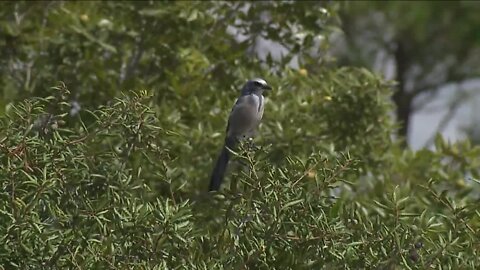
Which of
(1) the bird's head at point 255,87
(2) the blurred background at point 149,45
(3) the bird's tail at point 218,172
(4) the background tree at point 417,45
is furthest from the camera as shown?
(4) the background tree at point 417,45

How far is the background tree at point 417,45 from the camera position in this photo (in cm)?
1619

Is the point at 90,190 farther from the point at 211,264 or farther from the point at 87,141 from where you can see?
the point at 211,264

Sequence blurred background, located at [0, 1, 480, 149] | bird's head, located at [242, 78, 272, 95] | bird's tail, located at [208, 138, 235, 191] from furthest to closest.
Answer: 1. blurred background, located at [0, 1, 480, 149]
2. bird's head, located at [242, 78, 272, 95]
3. bird's tail, located at [208, 138, 235, 191]

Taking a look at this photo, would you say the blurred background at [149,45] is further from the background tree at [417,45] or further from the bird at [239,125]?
the background tree at [417,45]

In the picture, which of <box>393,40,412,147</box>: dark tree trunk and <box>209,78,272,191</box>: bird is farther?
<box>393,40,412,147</box>: dark tree trunk

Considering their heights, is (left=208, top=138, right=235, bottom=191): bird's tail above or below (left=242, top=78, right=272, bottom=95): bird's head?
below

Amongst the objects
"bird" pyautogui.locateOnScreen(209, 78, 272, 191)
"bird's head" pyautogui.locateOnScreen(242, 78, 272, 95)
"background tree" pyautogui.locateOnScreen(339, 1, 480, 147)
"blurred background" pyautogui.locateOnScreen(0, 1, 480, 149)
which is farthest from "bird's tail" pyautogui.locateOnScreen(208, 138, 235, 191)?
"background tree" pyautogui.locateOnScreen(339, 1, 480, 147)

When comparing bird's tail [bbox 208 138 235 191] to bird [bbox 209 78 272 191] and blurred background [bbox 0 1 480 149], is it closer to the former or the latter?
bird [bbox 209 78 272 191]

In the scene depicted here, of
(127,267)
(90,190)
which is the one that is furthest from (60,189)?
(127,267)

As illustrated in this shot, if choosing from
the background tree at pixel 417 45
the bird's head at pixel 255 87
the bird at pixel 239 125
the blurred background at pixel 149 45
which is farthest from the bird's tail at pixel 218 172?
the background tree at pixel 417 45

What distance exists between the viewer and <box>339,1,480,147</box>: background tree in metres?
16.2

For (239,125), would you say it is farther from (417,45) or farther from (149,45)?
(417,45)

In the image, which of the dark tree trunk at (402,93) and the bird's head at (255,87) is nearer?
the bird's head at (255,87)

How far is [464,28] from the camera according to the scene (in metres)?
16.4
